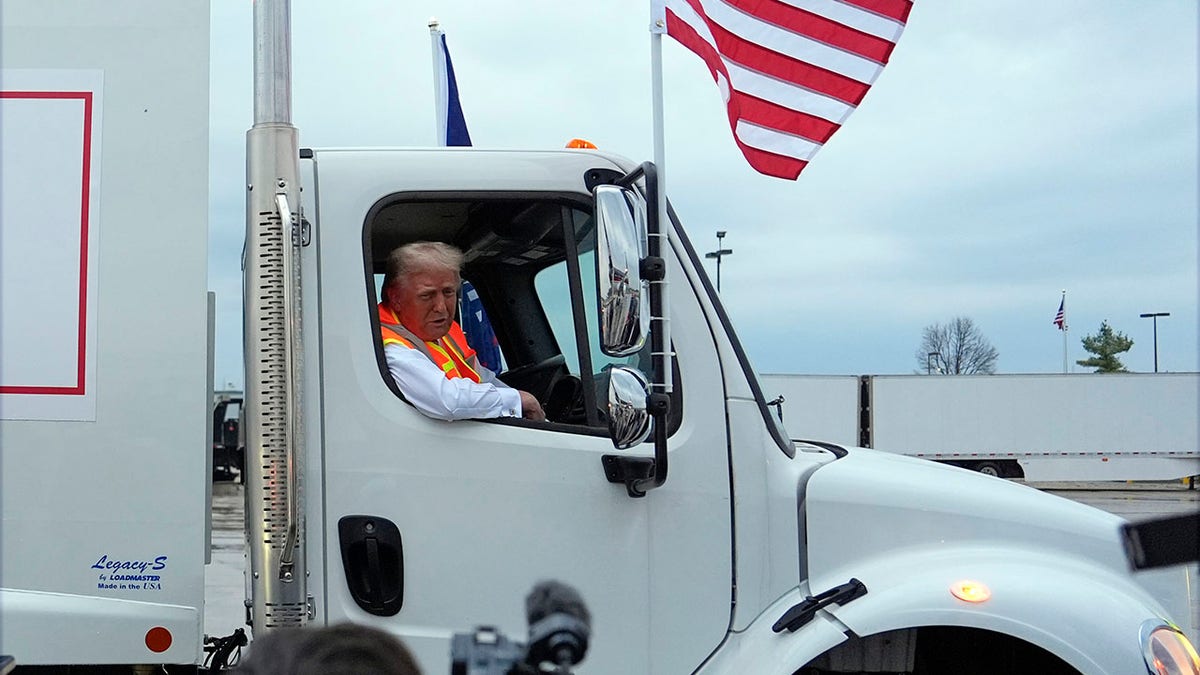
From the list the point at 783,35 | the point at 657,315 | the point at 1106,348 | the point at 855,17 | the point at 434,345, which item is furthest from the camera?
the point at 1106,348

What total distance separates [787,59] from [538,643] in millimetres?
1989

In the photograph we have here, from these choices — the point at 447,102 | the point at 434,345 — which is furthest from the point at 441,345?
the point at 447,102

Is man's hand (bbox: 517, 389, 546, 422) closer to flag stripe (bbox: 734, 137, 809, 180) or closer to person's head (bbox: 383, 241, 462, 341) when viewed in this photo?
person's head (bbox: 383, 241, 462, 341)

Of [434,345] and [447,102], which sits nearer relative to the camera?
[434,345]

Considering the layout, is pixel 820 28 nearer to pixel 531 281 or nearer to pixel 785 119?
pixel 785 119

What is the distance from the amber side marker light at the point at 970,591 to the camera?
2.91 meters

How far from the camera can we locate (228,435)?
2059 centimetres

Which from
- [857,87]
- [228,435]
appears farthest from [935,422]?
[857,87]

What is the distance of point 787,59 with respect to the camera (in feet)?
11.3

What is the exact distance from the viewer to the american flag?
11.0 feet

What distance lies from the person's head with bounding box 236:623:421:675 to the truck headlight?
2.31 m

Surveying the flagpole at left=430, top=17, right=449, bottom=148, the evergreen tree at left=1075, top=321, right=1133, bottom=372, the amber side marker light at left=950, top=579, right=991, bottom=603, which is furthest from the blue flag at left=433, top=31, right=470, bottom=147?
the evergreen tree at left=1075, top=321, right=1133, bottom=372

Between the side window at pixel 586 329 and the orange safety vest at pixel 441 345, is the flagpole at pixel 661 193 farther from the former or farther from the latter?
the orange safety vest at pixel 441 345

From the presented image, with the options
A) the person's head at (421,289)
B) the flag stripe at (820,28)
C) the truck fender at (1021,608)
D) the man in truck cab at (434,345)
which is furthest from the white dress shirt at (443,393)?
the flag stripe at (820,28)
